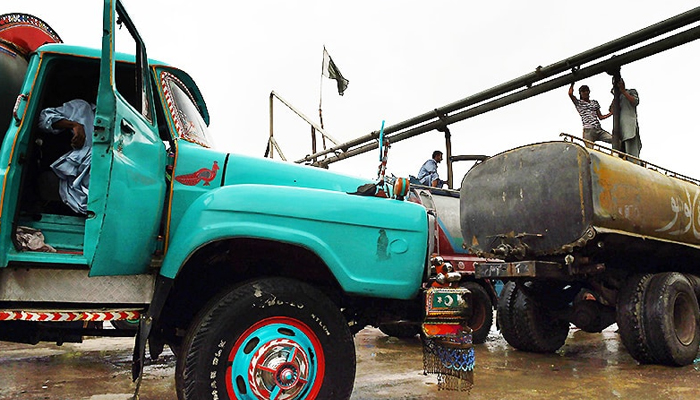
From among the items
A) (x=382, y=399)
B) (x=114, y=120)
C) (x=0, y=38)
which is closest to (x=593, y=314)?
(x=382, y=399)

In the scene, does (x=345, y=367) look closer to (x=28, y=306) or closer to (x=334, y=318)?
(x=334, y=318)

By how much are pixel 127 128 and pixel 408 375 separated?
3.78m

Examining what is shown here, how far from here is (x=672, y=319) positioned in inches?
240

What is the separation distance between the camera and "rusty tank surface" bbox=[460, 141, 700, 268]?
5.80m

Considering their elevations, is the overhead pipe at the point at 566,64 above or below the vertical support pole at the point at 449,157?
above

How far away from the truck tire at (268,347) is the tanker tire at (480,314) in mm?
5565

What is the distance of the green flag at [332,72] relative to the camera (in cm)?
1870

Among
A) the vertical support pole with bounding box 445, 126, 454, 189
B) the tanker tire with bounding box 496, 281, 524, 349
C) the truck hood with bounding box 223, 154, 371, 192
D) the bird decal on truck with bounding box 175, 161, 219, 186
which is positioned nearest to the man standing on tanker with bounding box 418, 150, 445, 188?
the vertical support pole with bounding box 445, 126, 454, 189

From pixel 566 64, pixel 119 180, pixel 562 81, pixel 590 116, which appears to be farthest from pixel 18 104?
pixel 562 81

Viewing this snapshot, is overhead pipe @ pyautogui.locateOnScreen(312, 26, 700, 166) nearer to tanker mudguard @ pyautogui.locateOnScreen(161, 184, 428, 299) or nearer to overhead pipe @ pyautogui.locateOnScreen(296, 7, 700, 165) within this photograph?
overhead pipe @ pyautogui.locateOnScreen(296, 7, 700, 165)

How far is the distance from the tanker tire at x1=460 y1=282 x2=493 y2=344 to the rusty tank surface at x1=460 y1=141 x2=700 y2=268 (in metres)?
1.66

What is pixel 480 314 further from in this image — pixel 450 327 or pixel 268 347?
pixel 268 347

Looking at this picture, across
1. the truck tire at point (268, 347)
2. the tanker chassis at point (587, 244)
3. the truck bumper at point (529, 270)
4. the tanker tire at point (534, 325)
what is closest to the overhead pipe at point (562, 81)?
the tanker chassis at point (587, 244)

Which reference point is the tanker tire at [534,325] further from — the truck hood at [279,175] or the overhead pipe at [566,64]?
the overhead pipe at [566,64]
